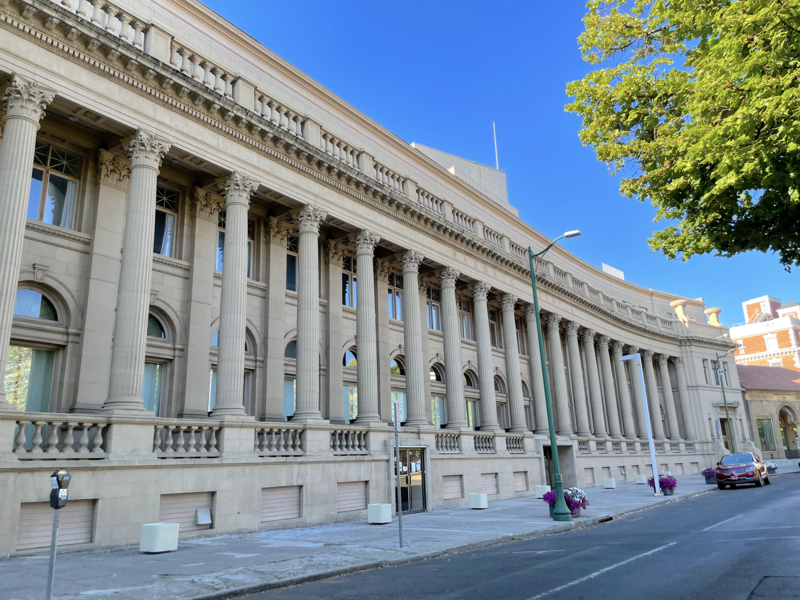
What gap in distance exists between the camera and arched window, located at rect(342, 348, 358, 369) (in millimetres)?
26837

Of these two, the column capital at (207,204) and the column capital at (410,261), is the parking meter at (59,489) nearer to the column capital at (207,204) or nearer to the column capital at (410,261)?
the column capital at (207,204)

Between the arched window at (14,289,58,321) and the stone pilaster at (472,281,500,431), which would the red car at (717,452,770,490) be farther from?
the arched window at (14,289,58,321)

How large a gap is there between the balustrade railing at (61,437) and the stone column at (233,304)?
3.78 metres

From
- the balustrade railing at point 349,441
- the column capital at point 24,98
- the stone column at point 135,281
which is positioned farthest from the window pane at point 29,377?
the balustrade railing at point 349,441

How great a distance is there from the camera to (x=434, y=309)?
109ft

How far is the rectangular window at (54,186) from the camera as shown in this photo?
17766mm

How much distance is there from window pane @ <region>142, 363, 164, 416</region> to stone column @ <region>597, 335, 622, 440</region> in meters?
34.0

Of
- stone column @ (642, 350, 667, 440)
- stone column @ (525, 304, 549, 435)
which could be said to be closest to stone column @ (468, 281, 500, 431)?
stone column @ (525, 304, 549, 435)

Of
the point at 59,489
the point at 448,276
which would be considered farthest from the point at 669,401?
the point at 59,489

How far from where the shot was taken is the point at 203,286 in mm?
21031

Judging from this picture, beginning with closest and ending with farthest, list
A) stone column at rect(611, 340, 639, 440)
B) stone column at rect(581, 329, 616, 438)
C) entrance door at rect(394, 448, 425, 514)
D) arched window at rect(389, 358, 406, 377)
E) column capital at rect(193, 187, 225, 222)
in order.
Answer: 1. column capital at rect(193, 187, 225, 222)
2. entrance door at rect(394, 448, 425, 514)
3. arched window at rect(389, 358, 406, 377)
4. stone column at rect(581, 329, 616, 438)
5. stone column at rect(611, 340, 639, 440)

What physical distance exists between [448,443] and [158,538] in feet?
50.5

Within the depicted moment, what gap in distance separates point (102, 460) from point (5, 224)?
236 inches

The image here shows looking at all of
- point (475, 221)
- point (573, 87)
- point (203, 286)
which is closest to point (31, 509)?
point (203, 286)
